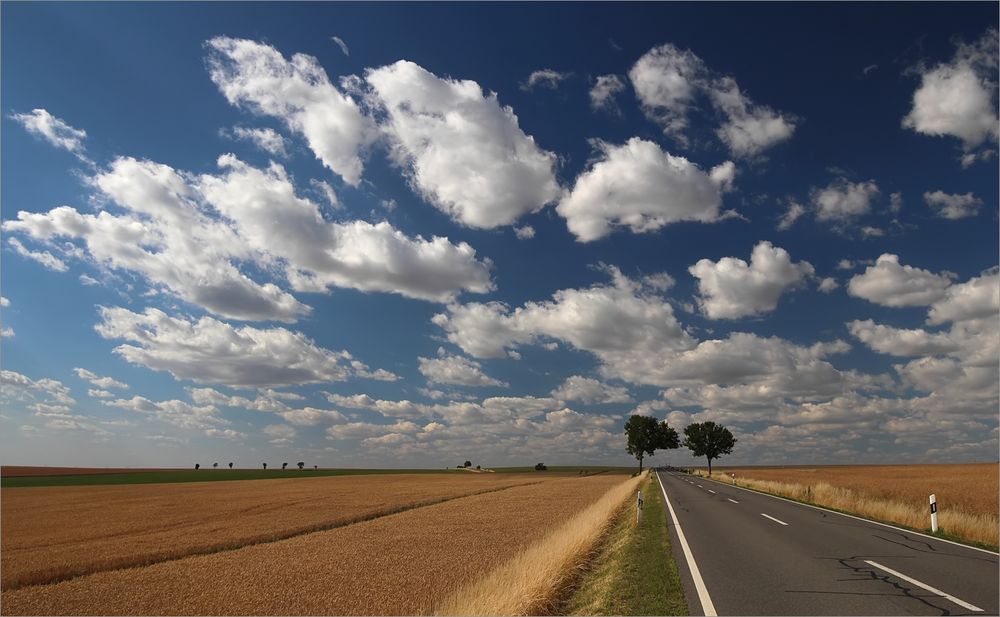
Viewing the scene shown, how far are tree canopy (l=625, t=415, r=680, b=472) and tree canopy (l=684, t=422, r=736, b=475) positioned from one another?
→ 6135 mm

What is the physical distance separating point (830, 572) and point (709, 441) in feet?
311

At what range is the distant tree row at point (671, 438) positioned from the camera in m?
98.2

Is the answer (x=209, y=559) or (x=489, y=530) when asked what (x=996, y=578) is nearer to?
(x=489, y=530)

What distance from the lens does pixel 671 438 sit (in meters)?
106

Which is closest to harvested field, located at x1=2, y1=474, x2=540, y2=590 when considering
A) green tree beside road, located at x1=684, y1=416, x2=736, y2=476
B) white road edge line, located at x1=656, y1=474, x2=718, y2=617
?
white road edge line, located at x1=656, y1=474, x2=718, y2=617

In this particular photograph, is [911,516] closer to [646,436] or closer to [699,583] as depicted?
[699,583]

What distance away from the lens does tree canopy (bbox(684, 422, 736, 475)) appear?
98000 mm

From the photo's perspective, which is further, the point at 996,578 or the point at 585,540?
the point at 585,540

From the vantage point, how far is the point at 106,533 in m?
22.4

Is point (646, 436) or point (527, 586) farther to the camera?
point (646, 436)

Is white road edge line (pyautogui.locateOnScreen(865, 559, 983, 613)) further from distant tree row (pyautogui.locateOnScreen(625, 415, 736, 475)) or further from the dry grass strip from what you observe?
distant tree row (pyautogui.locateOnScreen(625, 415, 736, 475))

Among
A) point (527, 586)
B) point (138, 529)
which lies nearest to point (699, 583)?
point (527, 586)

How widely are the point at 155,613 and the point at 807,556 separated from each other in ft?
42.4

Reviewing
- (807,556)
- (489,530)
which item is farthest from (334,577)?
(807,556)
